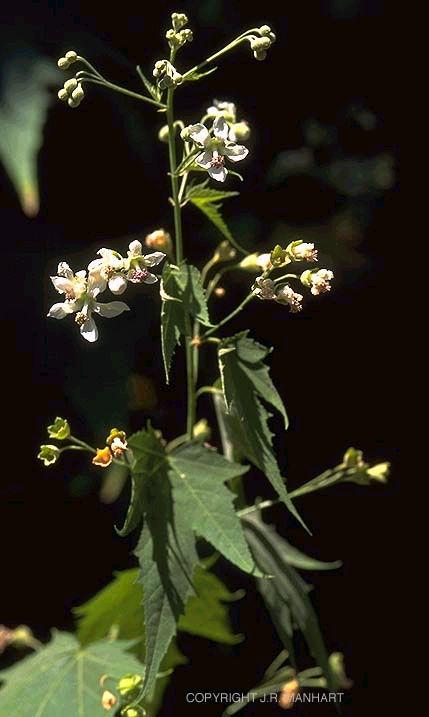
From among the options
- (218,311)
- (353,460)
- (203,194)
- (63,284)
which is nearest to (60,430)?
(63,284)

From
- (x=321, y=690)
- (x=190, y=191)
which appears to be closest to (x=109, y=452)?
(x=190, y=191)

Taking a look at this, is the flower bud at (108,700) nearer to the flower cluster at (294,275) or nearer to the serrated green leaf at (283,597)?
the serrated green leaf at (283,597)

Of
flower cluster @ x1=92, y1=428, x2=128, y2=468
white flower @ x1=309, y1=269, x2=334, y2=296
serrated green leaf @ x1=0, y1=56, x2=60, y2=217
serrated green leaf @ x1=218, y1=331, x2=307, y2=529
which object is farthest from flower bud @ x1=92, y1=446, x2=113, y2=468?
serrated green leaf @ x1=0, y1=56, x2=60, y2=217

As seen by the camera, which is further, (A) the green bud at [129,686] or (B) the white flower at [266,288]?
(A) the green bud at [129,686]

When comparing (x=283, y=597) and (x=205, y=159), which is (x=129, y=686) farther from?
(x=205, y=159)

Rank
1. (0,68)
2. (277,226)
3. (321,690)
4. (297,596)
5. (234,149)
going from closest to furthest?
(234,149)
(297,596)
(0,68)
(321,690)
(277,226)

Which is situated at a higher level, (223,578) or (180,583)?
(180,583)

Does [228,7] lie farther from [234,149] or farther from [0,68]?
[234,149]

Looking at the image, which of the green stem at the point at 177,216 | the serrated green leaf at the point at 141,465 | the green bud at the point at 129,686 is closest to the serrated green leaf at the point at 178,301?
the green stem at the point at 177,216
